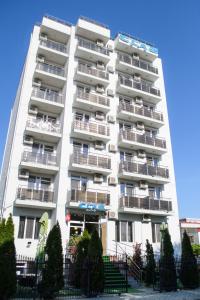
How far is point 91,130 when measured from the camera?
77.8 feet

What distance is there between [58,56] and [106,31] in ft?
23.0

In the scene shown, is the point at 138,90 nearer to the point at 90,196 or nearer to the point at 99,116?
the point at 99,116

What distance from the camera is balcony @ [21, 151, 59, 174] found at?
2042 centimetres

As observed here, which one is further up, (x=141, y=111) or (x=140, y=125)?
(x=141, y=111)

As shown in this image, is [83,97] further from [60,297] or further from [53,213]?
[60,297]

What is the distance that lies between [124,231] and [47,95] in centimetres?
1363

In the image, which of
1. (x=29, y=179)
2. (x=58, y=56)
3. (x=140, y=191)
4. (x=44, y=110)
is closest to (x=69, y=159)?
(x=29, y=179)

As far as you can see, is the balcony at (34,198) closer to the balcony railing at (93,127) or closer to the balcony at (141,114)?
the balcony railing at (93,127)

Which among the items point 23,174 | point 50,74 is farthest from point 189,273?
point 50,74

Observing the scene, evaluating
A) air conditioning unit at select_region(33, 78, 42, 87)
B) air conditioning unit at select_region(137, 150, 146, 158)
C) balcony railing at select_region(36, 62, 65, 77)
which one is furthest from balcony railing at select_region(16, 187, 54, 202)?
balcony railing at select_region(36, 62, 65, 77)

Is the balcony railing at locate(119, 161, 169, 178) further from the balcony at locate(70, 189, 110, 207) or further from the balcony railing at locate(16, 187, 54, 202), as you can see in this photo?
the balcony railing at locate(16, 187, 54, 202)

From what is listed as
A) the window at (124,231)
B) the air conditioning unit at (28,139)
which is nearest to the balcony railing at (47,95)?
the air conditioning unit at (28,139)

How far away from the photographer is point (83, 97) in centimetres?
2481

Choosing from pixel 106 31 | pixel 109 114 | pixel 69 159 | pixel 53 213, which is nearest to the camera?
pixel 53 213
